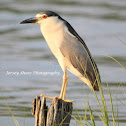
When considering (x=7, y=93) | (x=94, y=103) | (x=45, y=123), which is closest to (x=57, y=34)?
(x=45, y=123)

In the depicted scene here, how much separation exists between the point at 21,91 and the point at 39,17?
6.18 metres

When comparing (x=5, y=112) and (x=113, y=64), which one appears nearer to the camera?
(x=5, y=112)

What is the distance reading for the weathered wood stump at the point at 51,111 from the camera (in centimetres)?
716

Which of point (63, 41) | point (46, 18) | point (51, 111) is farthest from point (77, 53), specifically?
point (51, 111)

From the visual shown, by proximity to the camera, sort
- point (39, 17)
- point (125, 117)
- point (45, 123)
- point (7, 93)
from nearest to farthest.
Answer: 1. point (45, 123)
2. point (39, 17)
3. point (125, 117)
4. point (7, 93)

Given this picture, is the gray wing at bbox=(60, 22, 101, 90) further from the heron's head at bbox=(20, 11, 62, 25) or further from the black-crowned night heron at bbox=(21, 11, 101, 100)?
the heron's head at bbox=(20, 11, 62, 25)

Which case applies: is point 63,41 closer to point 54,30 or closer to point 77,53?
point 54,30

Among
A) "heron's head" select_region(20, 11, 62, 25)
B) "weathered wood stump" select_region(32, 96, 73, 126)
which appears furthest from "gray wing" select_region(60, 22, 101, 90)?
"weathered wood stump" select_region(32, 96, 73, 126)

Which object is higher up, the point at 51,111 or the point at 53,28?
the point at 53,28

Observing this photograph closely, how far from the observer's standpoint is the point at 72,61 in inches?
343

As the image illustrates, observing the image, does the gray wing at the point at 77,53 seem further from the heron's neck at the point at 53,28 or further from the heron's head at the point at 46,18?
the heron's head at the point at 46,18

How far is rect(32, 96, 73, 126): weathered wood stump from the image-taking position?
7.16 meters

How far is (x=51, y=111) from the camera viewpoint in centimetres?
716

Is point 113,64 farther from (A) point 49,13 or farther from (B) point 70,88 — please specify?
(A) point 49,13
